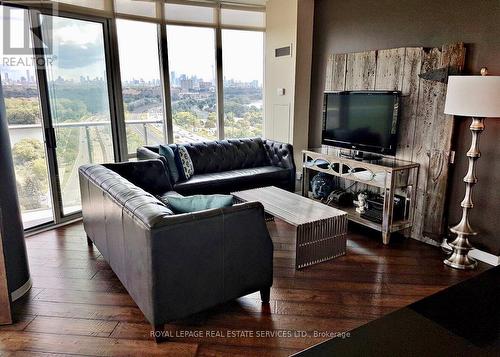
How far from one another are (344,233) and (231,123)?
2970 mm

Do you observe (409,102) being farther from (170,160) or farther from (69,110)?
(69,110)

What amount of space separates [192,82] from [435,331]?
16.1 ft

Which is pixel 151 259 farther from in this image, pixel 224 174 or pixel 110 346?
pixel 224 174

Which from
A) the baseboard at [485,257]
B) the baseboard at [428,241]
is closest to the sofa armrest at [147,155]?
the baseboard at [428,241]

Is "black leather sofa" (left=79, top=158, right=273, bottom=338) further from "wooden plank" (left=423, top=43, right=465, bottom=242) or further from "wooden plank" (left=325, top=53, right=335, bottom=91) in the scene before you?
"wooden plank" (left=325, top=53, right=335, bottom=91)

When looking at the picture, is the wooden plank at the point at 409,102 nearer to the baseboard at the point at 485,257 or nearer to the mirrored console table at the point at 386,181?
the mirrored console table at the point at 386,181

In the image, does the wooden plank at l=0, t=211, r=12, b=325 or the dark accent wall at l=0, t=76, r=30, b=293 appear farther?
the dark accent wall at l=0, t=76, r=30, b=293

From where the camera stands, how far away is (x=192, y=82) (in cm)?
524

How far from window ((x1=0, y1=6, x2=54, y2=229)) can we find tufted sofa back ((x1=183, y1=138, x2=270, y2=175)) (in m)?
1.63

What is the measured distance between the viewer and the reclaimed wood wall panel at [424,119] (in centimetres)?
338

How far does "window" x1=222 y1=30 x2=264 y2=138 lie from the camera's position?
5438 millimetres

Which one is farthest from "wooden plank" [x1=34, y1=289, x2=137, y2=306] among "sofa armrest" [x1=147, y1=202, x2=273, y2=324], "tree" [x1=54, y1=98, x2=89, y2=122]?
"tree" [x1=54, y1=98, x2=89, y2=122]

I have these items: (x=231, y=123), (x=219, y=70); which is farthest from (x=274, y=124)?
(x=219, y=70)

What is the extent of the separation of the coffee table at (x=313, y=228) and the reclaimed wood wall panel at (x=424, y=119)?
3.25ft
